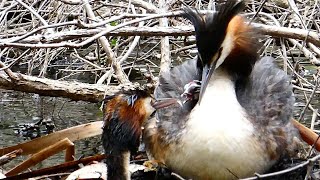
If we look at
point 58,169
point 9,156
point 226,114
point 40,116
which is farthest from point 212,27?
point 40,116

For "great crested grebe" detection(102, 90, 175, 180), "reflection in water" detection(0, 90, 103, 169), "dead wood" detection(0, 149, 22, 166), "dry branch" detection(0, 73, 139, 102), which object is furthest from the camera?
"reflection in water" detection(0, 90, 103, 169)

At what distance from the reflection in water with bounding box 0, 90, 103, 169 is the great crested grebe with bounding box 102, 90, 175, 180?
1.77 metres

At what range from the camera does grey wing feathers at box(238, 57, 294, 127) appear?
3791mm

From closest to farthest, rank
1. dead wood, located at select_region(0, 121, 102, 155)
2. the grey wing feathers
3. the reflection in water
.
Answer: the grey wing feathers, dead wood, located at select_region(0, 121, 102, 155), the reflection in water

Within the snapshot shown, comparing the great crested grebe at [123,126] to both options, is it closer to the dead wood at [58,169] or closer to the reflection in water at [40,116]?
the dead wood at [58,169]

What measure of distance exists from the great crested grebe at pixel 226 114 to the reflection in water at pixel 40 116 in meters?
1.65

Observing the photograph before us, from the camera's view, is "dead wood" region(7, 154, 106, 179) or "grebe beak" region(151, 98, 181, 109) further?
"dead wood" region(7, 154, 106, 179)

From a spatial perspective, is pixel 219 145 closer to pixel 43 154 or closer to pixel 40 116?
pixel 43 154

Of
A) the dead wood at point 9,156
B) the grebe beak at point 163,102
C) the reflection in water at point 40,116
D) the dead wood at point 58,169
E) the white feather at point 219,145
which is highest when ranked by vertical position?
the grebe beak at point 163,102

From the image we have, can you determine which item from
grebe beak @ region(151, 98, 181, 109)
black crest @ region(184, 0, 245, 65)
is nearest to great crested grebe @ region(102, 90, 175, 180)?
grebe beak @ region(151, 98, 181, 109)

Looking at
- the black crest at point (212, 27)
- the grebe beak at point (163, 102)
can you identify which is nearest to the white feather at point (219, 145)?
the grebe beak at point (163, 102)

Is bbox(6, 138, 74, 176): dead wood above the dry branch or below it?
below

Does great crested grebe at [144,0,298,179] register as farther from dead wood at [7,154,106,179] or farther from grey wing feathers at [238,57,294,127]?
dead wood at [7,154,106,179]

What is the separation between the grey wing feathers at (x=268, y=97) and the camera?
12.4ft
